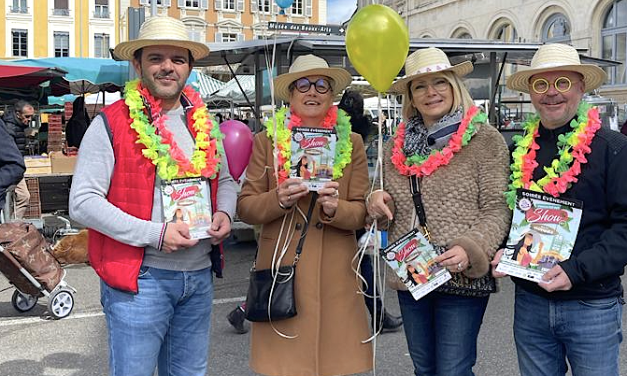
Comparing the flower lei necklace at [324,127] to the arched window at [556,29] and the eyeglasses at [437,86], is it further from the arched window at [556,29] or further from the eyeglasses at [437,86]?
the arched window at [556,29]

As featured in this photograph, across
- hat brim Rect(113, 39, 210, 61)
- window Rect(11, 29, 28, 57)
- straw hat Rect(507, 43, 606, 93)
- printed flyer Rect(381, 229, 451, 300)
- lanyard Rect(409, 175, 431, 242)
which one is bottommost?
printed flyer Rect(381, 229, 451, 300)

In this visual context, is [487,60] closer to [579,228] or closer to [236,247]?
[236,247]

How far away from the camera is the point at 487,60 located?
886 cm

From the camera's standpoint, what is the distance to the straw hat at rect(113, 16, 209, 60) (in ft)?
8.02

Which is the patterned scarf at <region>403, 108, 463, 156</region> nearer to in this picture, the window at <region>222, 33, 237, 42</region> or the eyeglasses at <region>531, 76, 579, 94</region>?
the eyeglasses at <region>531, 76, 579, 94</region>

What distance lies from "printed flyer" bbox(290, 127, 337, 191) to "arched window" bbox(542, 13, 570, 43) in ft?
103

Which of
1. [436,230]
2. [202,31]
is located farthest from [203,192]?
[202,31]

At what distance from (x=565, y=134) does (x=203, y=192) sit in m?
1.48

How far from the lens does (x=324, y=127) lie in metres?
2.91

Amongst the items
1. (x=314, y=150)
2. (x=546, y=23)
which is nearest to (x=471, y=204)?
(x=314, y=150)

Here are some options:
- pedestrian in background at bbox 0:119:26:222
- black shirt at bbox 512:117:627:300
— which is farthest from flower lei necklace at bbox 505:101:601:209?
pedestrian in background at bbox 0:119:26:222

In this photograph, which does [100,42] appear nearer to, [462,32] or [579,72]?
[462,32]

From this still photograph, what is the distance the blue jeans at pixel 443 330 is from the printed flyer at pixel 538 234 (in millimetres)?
322

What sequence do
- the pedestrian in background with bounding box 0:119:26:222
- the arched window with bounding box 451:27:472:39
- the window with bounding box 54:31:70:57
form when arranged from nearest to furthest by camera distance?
the pedestrian in background with bounding box 0:119:26:222
the arched window with bounding box 451:27:472:39
the window with bounding box 54:31:70:57
